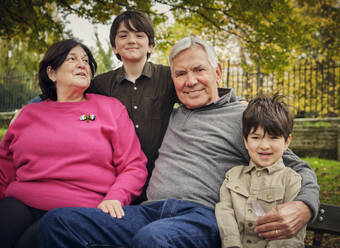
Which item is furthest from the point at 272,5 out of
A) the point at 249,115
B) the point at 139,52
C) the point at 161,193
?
the point at 161,193

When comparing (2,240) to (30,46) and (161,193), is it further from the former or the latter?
(30,46)

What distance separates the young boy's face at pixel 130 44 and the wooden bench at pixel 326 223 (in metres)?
1.88

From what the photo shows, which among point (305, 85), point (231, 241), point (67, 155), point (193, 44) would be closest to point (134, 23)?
point (193, 44)

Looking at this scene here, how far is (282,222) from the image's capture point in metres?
1.84

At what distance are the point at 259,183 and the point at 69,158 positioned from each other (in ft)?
4.27

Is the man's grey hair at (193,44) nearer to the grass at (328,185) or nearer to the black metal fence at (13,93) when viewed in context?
the grass at (328,185)

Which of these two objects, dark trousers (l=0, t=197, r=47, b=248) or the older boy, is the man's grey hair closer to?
the older boy

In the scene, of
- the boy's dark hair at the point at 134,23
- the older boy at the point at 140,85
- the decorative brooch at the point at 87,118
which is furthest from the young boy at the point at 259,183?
the boy's dark hair at the point at 134,23

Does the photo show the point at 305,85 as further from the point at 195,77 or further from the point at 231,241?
the point at 231,241

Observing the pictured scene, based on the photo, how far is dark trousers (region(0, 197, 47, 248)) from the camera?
79.8 inches

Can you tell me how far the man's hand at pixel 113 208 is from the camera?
206 cm

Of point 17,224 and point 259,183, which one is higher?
point 259,183

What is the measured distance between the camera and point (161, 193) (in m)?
2.27

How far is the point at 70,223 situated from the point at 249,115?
1.26 metres
